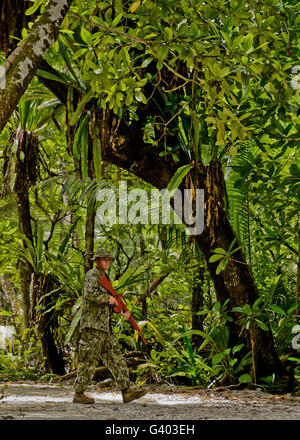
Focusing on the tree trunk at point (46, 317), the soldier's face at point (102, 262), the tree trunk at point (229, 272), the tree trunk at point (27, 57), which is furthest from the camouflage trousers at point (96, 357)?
the tree trunk at point (27, 57)

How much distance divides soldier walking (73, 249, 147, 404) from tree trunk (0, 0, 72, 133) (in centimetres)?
224

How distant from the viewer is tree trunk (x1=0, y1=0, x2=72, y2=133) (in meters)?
2.64

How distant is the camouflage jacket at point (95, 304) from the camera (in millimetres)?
4555

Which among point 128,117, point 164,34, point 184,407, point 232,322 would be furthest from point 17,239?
point 164,34

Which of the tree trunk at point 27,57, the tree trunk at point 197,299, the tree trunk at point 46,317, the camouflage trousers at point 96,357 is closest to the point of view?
the tree trunk at point 27,57

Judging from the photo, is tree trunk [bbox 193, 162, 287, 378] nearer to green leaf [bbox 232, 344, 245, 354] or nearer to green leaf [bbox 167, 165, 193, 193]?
green leaf [bbox 232, 344, 245, 354]

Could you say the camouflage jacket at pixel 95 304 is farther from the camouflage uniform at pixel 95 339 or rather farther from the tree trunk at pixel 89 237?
the tree trunk at pixel 89 237

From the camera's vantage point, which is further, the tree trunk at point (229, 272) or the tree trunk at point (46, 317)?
the tree trunk at point (46, 317)

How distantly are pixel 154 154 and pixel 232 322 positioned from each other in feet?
6.69

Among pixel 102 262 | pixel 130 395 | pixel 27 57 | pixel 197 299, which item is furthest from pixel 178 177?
pixel 197 299

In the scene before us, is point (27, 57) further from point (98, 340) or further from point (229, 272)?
point (229, 272)

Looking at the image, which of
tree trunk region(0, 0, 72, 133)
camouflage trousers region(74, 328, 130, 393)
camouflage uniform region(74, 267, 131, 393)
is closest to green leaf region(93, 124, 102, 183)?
camouflage uniform region(74, 267, 131, 393)

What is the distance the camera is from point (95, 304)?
4.65 m

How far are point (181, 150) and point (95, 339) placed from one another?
2.23 meters
